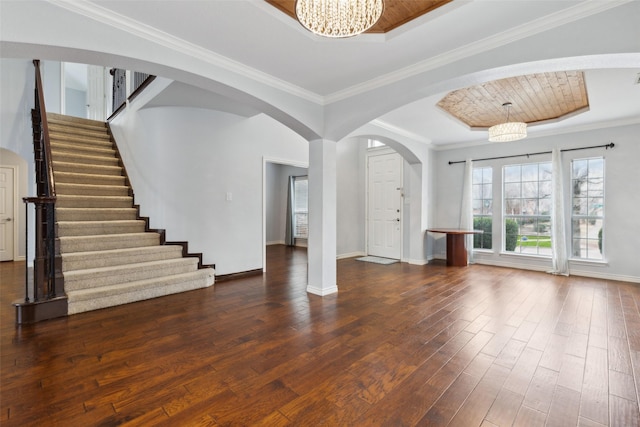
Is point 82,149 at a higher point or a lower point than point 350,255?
higher

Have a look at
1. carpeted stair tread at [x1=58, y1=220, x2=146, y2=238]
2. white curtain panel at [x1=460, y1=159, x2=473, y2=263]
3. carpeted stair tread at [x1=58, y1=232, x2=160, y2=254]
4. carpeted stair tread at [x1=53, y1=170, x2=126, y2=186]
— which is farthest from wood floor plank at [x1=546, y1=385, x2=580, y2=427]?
carpeted stair tread at [x1=53, y1=170, x2=126, y2=186]

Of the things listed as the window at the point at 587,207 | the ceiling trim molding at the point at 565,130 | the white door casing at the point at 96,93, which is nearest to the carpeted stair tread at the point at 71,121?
the white door casing at the point at 96,93

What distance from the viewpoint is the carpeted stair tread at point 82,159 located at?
4.83 m

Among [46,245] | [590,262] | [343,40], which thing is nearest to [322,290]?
[343,40]

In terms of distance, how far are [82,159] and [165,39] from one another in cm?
391

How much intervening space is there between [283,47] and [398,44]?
1.01m

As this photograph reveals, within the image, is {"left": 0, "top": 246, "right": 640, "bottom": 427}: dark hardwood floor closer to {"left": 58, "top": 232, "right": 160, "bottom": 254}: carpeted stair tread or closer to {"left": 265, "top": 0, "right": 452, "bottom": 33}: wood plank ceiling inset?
{"left": 58, "top": 232, "right": 160, "bottom": 254}: carpeted stair tread

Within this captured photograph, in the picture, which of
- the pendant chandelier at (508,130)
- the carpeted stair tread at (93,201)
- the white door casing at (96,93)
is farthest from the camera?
the white door casing at (96,93)

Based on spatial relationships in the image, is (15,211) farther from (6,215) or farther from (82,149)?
(82,149)

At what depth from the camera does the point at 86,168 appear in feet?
16.4

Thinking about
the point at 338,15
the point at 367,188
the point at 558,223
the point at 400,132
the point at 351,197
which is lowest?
the point at 558,223

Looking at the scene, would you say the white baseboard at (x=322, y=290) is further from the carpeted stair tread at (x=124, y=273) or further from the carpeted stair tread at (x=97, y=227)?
the carpeted stair tread at (x=97, y=227)

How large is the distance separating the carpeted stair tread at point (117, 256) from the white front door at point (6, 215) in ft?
12.9

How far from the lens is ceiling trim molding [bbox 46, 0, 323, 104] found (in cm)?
208
